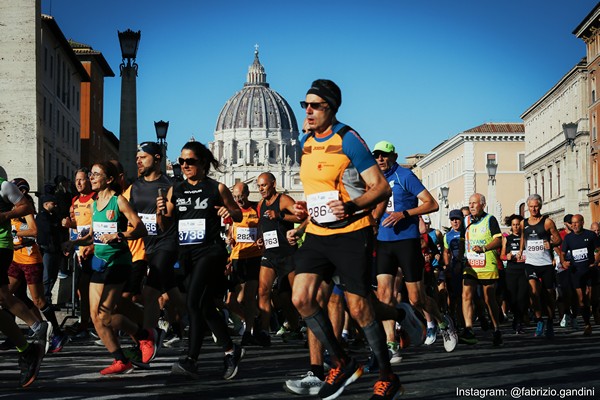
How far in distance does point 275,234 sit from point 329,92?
5.98 metres

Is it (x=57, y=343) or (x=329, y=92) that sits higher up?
(x=329, y=92)

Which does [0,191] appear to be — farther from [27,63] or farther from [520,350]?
[27,63]

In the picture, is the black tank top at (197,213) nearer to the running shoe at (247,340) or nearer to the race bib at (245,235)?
the running shoe at (247,340)

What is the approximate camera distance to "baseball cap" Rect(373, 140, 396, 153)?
10.7 metres

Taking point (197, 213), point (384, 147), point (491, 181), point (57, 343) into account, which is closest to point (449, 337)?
point (384, 147)

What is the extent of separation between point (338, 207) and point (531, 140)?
82327 mm

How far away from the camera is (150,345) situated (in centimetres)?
953

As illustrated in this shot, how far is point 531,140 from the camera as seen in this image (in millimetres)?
87562

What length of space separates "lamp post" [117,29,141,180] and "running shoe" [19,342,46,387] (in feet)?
52.2

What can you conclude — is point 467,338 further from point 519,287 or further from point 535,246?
point 519,287

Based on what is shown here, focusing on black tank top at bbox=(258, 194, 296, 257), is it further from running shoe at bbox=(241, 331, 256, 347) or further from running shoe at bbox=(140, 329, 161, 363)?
running shoe at bbox=(140, 329, 161, 363)

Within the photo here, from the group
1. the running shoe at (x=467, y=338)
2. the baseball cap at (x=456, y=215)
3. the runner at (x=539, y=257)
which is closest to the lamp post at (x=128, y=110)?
the baseball cap at (x=456, y=215)

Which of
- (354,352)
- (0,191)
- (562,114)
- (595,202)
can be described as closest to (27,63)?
(354,352)

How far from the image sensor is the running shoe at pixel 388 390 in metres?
6.59
